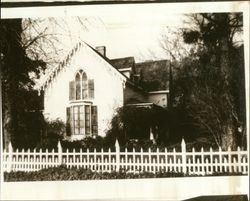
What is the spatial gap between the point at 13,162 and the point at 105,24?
60 cm

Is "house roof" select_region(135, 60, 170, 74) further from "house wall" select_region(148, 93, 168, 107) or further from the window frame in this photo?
the window frame

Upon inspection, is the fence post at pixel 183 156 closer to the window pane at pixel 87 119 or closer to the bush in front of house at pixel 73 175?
the bush in front of house at pixel 73 175

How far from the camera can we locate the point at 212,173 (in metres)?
1.35

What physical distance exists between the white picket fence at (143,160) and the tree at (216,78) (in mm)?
63

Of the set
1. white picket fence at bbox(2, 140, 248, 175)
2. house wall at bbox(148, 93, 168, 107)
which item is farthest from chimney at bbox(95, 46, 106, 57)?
white picket fence at bbox(2, 140, 248, 175)

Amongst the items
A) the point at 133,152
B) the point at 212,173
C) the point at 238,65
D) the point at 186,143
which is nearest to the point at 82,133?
the point at 133,152

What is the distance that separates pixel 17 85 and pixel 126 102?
0.40 meters

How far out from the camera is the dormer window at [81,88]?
135cm

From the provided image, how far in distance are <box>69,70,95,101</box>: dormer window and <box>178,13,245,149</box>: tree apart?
0.33 meters

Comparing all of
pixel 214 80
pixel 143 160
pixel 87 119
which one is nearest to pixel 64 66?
pixel 87 119

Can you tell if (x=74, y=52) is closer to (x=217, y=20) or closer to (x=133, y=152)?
(x=133, y=152)

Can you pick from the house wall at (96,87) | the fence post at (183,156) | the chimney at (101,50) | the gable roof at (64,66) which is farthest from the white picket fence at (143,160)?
the chimney at (101,50)

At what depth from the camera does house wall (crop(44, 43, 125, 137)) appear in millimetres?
1346

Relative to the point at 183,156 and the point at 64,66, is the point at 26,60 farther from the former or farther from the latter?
the point at 183,156
